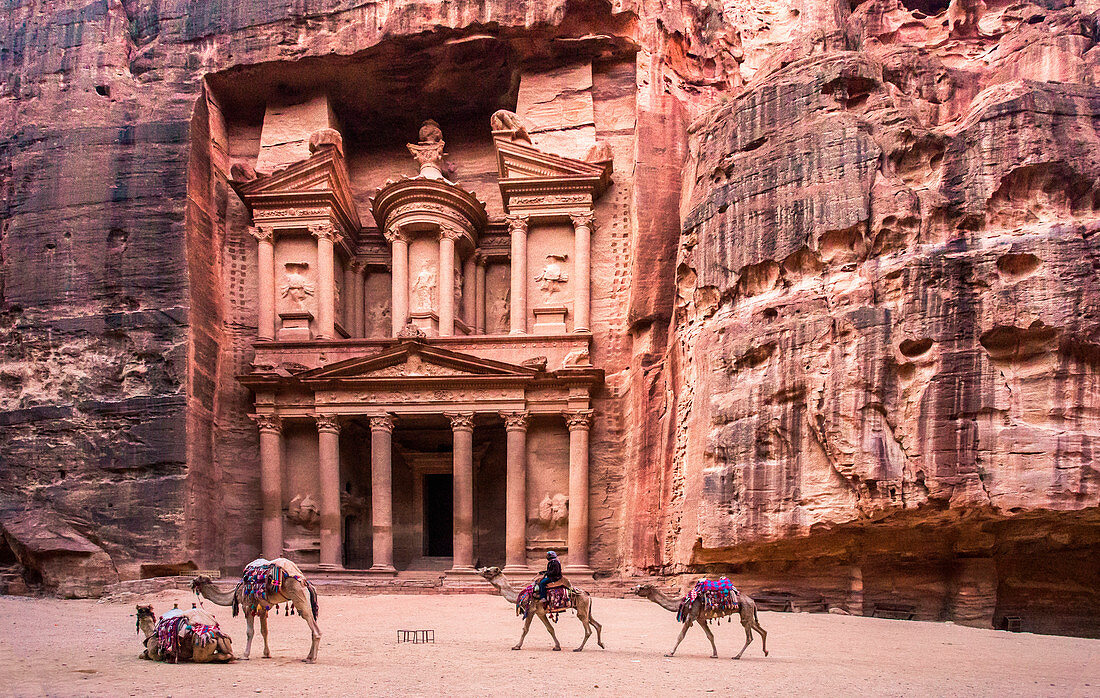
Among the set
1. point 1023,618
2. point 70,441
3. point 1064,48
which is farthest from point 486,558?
point 1064,48

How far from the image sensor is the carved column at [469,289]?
26.0m

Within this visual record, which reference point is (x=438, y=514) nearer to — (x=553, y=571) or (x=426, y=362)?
(x=426, y=362)

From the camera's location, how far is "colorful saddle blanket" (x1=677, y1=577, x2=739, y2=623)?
9625mm

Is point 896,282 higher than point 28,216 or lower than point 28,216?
lower

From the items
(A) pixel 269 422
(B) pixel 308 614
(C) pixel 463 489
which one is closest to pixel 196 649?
(B) pixel 308 614

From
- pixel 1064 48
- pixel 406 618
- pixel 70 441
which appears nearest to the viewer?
pixel 406 618

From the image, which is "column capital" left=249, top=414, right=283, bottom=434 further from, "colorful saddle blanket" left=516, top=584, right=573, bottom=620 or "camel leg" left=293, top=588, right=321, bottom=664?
"colorful saddle blanket" left=516, top=584, right=573, bottom=620

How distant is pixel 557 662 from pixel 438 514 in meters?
16.5

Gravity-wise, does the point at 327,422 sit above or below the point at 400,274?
below

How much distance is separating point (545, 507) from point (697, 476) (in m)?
6.33

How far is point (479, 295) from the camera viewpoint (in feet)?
86.8

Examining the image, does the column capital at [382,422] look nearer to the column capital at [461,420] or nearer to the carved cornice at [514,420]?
the column capital at [461,420]

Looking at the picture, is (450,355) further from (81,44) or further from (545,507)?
(81,44)

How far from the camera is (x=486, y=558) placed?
78.8ft
